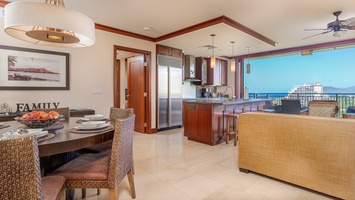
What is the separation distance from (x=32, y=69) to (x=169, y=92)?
122 inches

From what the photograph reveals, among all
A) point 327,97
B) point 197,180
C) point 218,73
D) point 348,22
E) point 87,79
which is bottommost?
point 197,180

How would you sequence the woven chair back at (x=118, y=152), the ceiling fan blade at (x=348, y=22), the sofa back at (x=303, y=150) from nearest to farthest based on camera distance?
the woven chair back at (x=118, y=152) → the sofa back at (x=303, y=150) → the ceiling fan blade at (x=348, y=22)

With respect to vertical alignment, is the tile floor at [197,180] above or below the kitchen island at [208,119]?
below

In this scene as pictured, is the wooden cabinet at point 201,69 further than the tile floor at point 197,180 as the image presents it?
Yes

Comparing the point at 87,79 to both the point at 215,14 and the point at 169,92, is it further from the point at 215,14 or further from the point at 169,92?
the point at 215,14

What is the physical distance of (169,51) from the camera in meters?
5.34

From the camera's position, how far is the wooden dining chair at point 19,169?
2.90 ft

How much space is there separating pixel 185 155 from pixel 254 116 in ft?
4.66

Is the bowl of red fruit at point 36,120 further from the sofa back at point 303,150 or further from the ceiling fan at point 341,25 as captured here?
the ceiling fan at point 341,25

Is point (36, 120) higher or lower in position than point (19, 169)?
higher

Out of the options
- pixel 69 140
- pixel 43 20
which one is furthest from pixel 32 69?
pixel 69 140

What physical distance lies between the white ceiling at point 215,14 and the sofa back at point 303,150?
6.24 ft

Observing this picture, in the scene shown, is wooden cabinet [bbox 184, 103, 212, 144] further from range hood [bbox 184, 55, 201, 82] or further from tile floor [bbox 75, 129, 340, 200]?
range hood [bbox 184, 55, 201, 82]

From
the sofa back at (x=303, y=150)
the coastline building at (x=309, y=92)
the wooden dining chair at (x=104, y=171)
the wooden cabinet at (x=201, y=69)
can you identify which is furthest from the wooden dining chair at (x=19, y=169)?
the coastline building at (x=309, y=92)
